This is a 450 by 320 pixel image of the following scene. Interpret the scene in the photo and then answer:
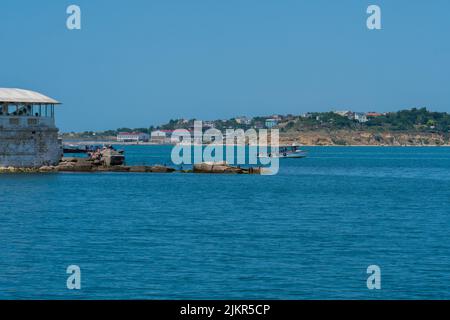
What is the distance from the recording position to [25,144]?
2790 inches

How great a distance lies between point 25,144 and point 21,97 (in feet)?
16.5

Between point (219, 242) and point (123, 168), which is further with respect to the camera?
point (123, 168)

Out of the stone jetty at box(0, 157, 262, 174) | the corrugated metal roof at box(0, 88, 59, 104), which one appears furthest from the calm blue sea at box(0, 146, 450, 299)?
the stone jetty at box(0, 157, 262, 174)

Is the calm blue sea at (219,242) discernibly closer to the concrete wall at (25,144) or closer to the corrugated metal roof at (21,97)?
the concrete wall at (25,144)

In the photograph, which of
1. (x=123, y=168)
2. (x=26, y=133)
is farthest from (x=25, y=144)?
(x=123, y=168)

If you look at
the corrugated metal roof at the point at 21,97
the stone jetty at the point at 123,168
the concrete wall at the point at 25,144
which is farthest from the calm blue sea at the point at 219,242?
the stone jetty at the point at 123,168

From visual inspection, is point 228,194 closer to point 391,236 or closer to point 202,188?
point 202,188

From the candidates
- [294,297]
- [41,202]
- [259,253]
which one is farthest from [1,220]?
[294,297]

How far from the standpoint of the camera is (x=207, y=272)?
27125mm

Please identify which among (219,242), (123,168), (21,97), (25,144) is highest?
(21,97)

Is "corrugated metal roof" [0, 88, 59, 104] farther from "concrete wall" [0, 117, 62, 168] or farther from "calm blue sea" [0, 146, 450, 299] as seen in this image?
"calm blue sea" [0, 146, 450, 299]

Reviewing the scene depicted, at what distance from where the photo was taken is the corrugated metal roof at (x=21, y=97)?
237 ft

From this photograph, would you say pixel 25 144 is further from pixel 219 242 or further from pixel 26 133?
pixel 219 242
